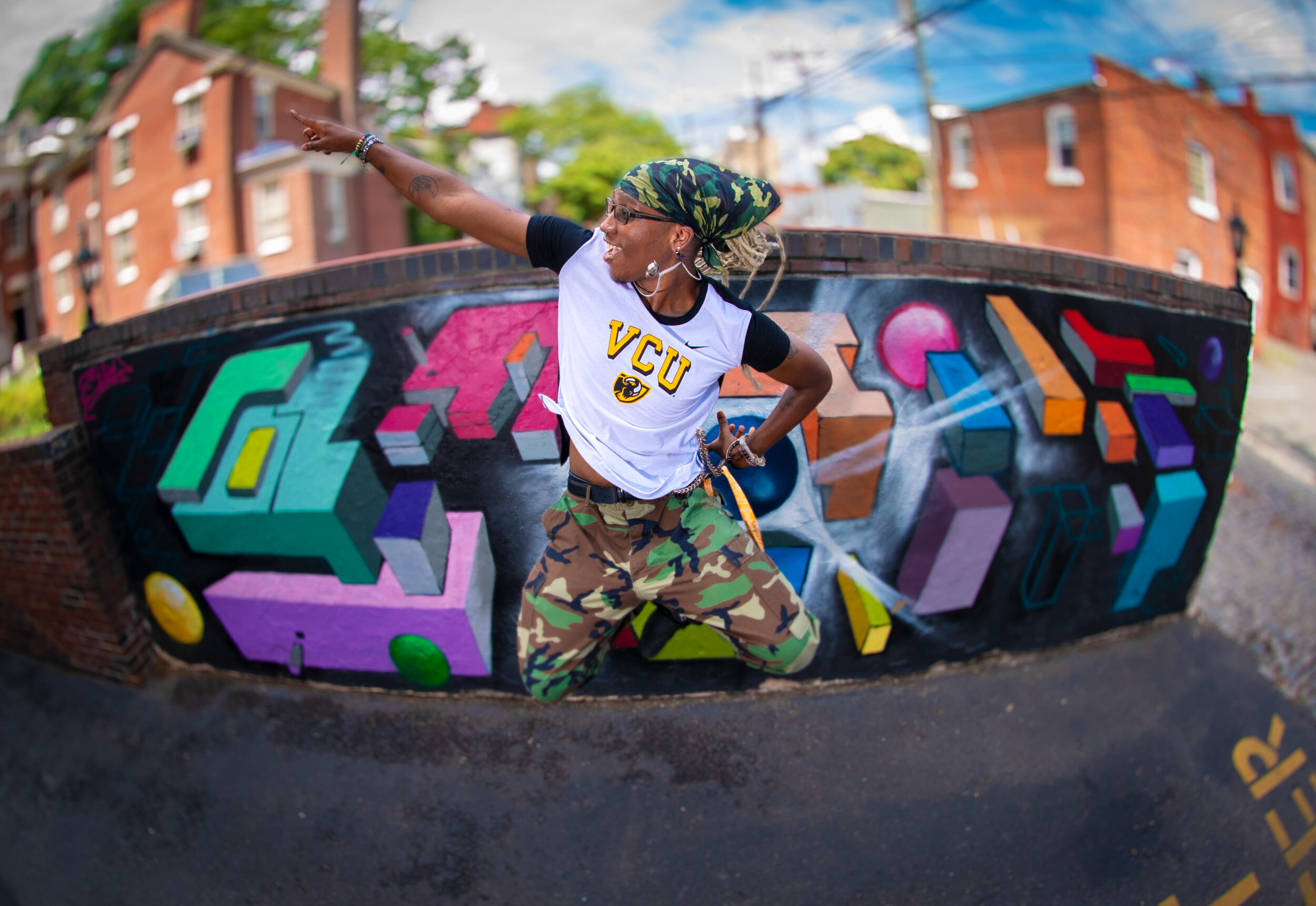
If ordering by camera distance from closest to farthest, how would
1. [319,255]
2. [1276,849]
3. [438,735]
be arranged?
[1276,849]
[438,735]
[319,255]

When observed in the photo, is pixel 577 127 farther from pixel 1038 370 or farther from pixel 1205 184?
pixel 1038 370

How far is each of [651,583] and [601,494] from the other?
0.37 meters

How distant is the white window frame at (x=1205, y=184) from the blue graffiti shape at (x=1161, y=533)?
22.5 metres

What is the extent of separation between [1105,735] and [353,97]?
23969 mm

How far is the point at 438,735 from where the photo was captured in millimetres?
3412

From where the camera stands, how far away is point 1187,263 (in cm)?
2145

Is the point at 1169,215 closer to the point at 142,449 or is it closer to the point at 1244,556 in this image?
the point at 1244,556

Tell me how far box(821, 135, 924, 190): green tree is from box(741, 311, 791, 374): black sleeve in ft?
155

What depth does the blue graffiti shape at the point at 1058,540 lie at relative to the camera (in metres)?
3.86

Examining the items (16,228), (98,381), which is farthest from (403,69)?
(98,381)

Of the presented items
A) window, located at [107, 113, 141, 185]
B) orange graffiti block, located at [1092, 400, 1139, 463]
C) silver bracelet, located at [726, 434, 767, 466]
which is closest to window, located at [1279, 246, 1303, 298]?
orange graffiti block, located at [1092, 400, 1139, 463]

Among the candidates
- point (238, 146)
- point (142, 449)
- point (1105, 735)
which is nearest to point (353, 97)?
point (238, 146)

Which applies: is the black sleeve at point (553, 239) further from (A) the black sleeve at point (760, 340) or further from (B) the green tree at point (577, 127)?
(B) the green tree at point (577, 127)

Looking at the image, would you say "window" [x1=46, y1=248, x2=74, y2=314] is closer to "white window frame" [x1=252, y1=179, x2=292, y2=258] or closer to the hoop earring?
"white window frame" [x1=252, y1=179, x2=292, y2=258]
